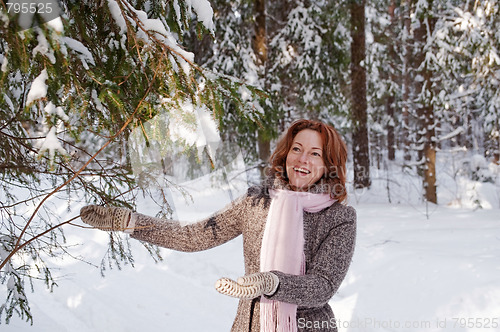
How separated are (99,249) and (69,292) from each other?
1.63 meters

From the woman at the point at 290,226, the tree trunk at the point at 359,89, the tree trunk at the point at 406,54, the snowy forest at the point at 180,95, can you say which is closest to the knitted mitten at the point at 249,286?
the woman at the point at 290,226

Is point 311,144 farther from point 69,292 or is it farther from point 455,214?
point 455,214

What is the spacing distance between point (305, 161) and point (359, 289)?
10.2ft

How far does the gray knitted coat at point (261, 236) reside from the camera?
5.95 ft

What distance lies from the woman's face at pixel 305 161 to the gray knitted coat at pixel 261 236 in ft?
0.36

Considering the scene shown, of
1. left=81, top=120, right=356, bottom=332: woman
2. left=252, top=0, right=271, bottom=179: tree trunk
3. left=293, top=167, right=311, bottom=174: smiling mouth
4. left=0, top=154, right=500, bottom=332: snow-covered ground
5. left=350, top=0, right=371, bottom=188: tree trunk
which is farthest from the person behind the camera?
left=350, top=0, right=371, bottom=188: tree trunk

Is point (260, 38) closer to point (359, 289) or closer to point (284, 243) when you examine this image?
point (359, 289)

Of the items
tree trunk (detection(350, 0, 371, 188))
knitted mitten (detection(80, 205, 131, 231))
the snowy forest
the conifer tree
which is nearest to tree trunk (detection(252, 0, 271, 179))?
the snowy forest

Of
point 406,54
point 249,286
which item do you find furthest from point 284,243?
point 406,54

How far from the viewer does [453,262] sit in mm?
4520

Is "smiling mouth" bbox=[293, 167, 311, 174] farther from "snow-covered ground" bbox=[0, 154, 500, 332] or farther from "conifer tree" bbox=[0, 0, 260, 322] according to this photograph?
"snow-covered ground" bbox=[0, 154, 500, 332]

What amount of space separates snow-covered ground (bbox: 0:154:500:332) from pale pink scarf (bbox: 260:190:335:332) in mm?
954

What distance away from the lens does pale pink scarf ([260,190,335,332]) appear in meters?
1.90

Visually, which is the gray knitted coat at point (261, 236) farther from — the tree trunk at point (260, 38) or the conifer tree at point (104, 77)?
the tree trunk at point (260, 38)
